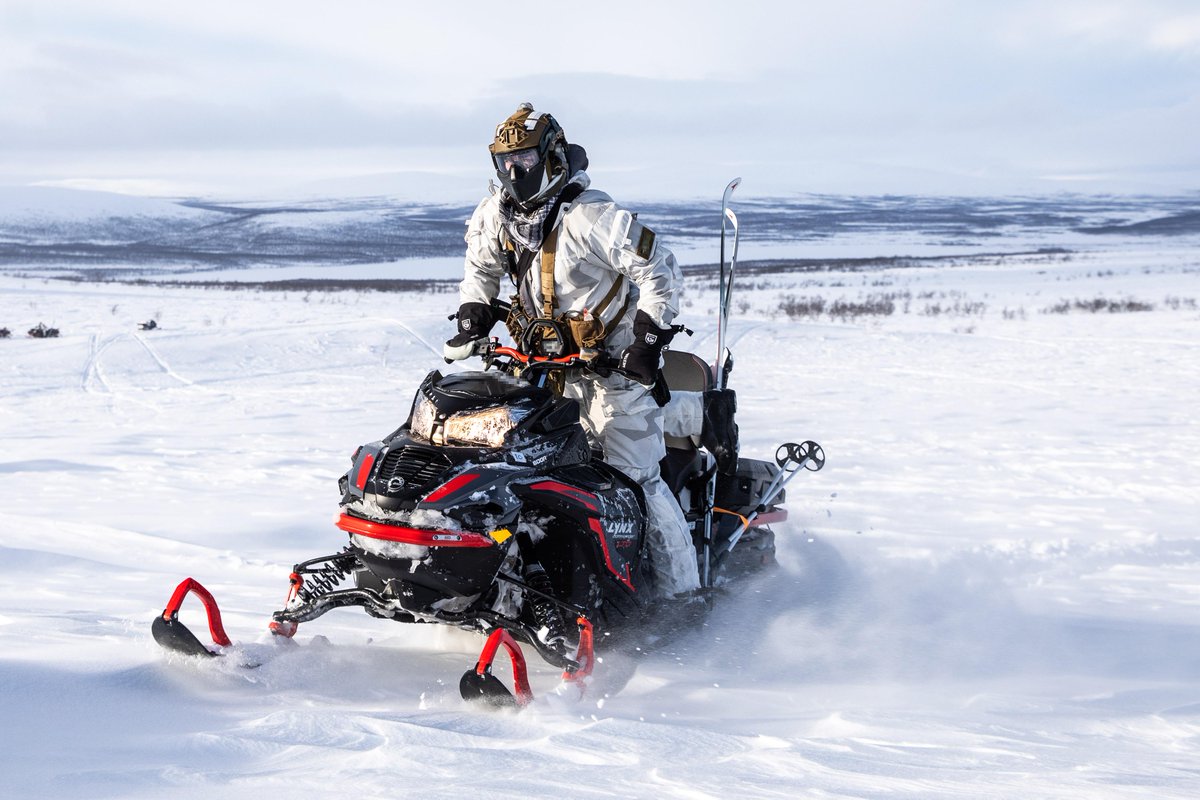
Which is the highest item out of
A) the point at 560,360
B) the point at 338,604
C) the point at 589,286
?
the point at 589,286

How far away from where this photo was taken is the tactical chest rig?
4.06 metres

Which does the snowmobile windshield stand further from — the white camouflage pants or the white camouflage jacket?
the white camouflage pants

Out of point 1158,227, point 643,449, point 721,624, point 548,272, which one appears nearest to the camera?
point 548,272

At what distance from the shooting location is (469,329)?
419cm

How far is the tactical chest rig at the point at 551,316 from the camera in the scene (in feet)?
13.3

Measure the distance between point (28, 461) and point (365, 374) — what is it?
5673 millimetres

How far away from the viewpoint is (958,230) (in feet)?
302

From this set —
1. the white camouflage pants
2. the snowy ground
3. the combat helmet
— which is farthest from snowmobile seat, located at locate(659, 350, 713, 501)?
the combat helmet

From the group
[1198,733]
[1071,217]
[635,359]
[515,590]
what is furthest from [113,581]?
[1071,217]

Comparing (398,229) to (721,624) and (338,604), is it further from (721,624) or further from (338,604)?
(338,604)

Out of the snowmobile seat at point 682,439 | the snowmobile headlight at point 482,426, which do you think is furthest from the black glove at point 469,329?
the snowmobile seat at point 682,439

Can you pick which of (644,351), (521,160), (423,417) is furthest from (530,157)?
(423,417)

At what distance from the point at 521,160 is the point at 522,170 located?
0.11 ft

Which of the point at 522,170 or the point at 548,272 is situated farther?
the point at 548,272
